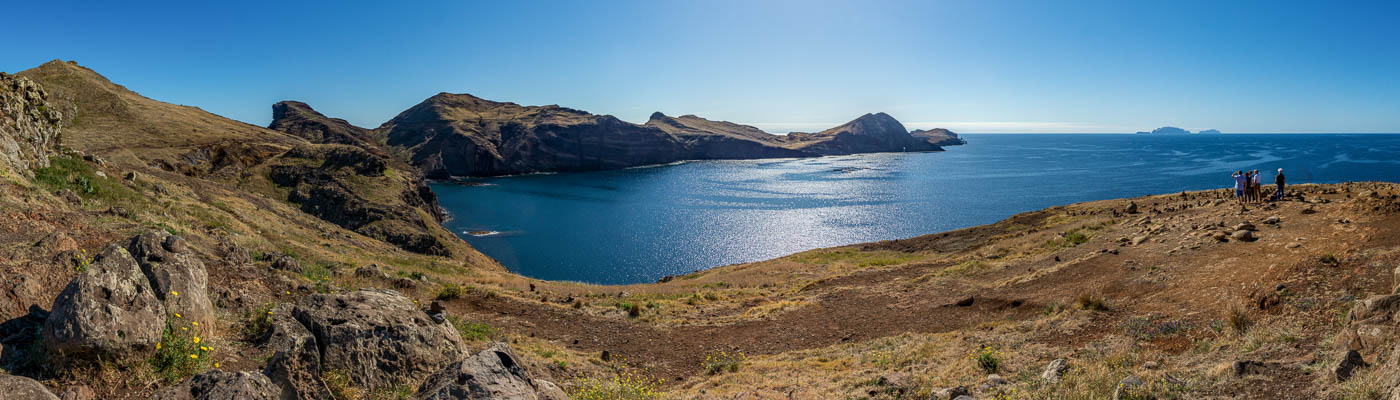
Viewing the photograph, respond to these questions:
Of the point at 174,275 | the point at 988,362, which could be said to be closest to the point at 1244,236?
the point at 988,362

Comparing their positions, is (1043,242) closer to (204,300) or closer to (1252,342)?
(1252,342)

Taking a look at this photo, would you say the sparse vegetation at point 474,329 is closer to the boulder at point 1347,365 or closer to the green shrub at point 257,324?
the green shrub at point 257,324

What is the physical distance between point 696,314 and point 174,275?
1828cm

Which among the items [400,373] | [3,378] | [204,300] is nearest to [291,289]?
[204,300]

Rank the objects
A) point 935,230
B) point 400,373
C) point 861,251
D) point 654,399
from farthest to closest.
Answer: point 935,230
point 861,251
point 654,399
point 400,373

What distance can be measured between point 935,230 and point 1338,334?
228ft

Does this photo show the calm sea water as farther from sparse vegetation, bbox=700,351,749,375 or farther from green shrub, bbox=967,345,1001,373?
green shrub, bbox=967,345,1001,373

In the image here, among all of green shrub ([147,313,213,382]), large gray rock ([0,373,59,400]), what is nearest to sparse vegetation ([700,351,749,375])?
green shrub ([147,313,213,382])

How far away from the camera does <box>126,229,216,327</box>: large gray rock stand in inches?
364

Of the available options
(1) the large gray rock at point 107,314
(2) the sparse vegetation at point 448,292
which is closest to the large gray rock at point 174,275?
(1) the large gray rock at point 107,314

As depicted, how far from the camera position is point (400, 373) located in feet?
30.3

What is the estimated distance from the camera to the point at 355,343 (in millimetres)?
9078

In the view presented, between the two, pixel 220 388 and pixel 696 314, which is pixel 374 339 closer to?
pixel 220 388

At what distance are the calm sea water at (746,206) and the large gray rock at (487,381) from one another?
4971 cm
